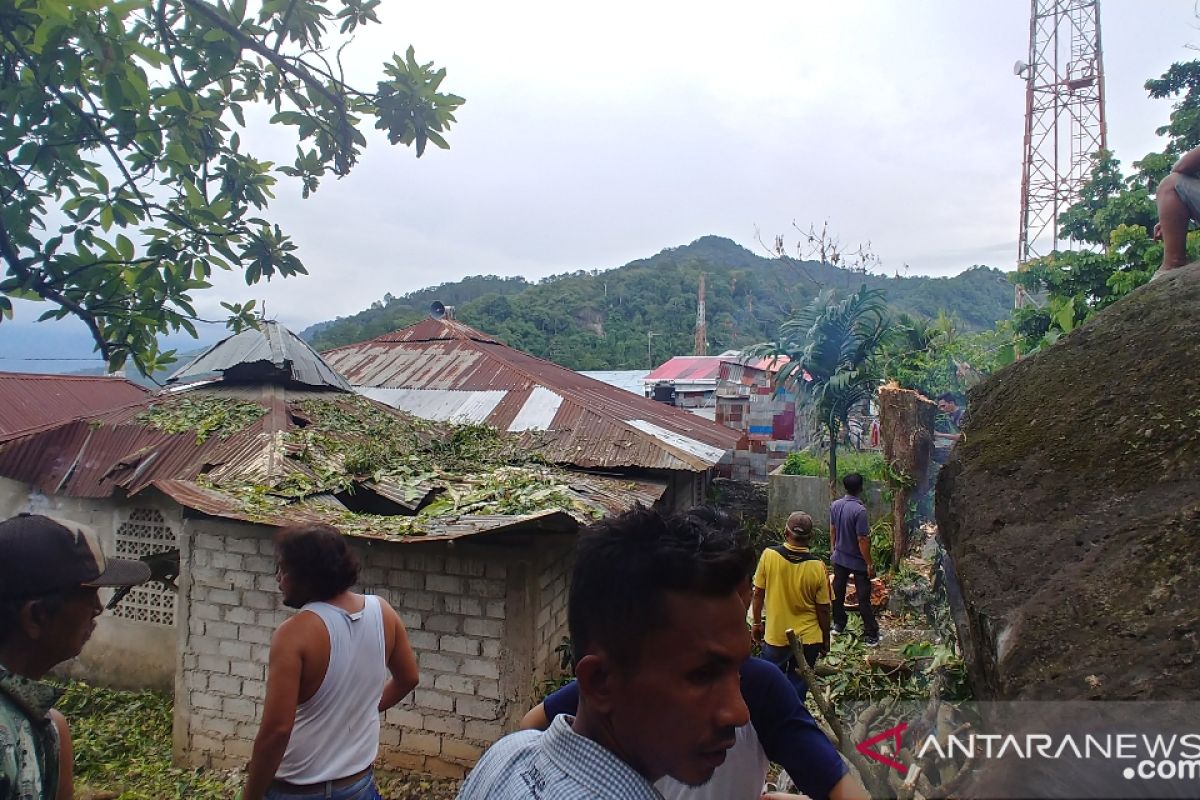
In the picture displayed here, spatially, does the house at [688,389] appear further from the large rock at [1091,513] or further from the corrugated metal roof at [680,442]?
the large rock at [1091,513]

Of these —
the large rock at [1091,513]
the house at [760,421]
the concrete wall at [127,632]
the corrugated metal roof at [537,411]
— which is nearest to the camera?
the large rock at [1091,513]

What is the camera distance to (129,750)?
6148 mm

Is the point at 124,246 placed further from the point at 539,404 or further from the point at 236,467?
the point at 539,404

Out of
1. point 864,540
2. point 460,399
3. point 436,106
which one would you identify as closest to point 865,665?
point 864,540

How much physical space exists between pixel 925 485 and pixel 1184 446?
855cm

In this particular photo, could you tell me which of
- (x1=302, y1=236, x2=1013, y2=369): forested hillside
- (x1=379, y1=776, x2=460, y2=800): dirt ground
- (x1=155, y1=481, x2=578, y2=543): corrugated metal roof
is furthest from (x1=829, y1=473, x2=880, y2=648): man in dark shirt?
(x1=302, y1=236, x2=1013, y2=369): forested hillside

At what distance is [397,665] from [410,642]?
9.40ft

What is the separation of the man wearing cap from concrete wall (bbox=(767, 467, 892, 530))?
37.0 feet

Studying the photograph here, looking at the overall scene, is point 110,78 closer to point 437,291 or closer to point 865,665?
point 865,665

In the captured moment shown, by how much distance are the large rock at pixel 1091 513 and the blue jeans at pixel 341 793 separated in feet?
7.41

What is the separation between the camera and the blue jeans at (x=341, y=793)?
98.2 inches

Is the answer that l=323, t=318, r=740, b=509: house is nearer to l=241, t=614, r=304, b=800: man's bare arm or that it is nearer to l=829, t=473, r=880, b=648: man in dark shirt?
l=829, t=473, r=880, b=648: man in dark shirt

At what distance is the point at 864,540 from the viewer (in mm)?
6910

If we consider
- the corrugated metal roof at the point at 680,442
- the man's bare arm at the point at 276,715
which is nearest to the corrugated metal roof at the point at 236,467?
the corrugated metal roof at the point at 680,442
